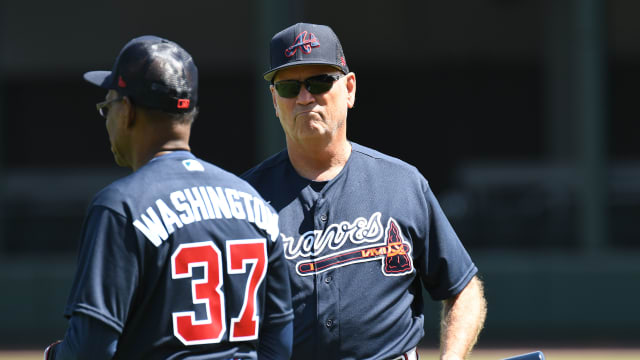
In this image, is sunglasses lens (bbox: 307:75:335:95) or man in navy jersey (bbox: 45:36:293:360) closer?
man in navy jersey (bbox: 45:36:293:360)

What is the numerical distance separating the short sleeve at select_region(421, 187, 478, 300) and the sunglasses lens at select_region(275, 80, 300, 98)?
0.55 metres

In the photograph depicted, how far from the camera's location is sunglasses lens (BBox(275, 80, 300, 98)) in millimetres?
3096

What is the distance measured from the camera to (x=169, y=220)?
2.20 metres

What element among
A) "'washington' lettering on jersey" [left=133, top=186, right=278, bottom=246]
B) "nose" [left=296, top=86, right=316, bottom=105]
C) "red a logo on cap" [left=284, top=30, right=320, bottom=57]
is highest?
"red a logo on cap" [left=284, top=30, right=320, bottom=57]

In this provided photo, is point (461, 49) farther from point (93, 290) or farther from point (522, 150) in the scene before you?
point (93, 290)

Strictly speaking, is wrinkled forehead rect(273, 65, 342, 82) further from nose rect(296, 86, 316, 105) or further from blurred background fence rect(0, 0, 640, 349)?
blurred background fence rect(0, 0, 640, 349)

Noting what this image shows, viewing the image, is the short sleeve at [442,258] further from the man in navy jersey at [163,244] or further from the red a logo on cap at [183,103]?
the red a logo on cap at [183,103]

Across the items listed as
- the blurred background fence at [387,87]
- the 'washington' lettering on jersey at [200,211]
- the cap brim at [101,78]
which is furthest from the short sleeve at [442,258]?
the blurred background fence at [387,87]

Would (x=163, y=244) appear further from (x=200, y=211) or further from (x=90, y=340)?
(x=90, y=340)

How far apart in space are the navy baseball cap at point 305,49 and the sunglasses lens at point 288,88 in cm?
5

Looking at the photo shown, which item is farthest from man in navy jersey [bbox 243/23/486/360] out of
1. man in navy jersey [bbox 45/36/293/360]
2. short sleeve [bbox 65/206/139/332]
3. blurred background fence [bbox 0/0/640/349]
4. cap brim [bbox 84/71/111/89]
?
blurred background fence [bbox 0/0/640/349]

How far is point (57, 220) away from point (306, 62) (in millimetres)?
11071

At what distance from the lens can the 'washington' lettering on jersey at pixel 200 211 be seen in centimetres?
218

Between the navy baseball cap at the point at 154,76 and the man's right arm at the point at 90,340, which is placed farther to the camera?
the navy baseball cap at the point at 154,76
